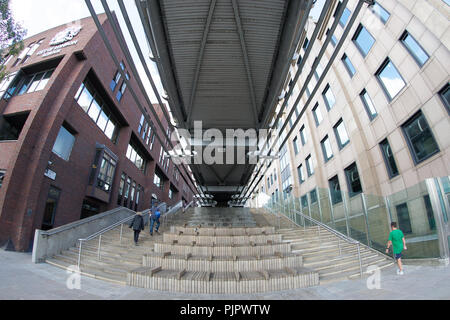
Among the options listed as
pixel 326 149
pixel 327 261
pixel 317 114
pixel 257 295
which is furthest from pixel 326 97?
pixel 257 295

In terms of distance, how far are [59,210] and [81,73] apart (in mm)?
8495

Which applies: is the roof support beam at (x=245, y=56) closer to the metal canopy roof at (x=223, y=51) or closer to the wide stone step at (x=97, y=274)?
the metal canopy roof at (x=223, y=51)

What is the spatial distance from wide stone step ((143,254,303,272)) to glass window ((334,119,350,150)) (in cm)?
1156

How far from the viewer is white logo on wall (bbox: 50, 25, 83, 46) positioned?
15648 millimetres

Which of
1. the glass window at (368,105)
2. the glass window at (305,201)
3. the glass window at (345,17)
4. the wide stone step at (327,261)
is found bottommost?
the wide stone step at (327,261)

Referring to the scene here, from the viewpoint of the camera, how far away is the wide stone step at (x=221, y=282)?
5289 millimetres

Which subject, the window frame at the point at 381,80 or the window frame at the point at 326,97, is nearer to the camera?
the window frame at the point at 381,80

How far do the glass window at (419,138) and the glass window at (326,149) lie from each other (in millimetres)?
6842

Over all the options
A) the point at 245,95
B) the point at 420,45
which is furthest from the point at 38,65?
the point at 420,45

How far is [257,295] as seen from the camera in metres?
5.05

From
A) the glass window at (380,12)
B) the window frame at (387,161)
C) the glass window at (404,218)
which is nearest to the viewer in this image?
the glass window at (404,218)

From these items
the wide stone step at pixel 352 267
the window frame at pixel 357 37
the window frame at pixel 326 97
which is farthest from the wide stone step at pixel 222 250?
the window frame at pixel 326 97

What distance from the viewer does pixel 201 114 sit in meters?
11.9

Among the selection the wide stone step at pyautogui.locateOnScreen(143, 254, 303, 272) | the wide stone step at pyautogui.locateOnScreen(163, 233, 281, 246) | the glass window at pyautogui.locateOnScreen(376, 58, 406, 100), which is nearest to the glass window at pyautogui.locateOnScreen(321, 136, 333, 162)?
the glass window at pyautogui.locateOnScreen(376, 58, 406, 100)
